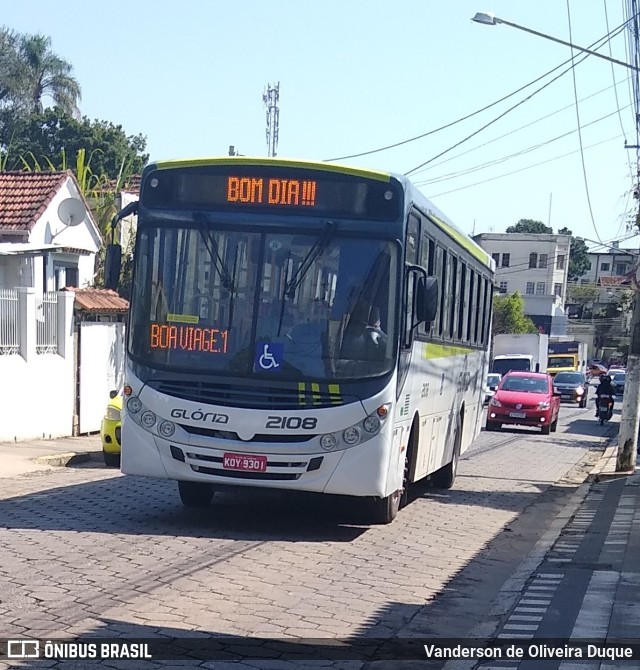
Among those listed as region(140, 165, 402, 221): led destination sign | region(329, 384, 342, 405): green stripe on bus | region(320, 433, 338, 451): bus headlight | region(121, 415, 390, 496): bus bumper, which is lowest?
region(121, 415, 390, 496): bus bumper

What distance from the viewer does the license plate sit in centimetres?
1059

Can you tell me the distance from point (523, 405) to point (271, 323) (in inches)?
911

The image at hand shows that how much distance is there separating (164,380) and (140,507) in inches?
89.1

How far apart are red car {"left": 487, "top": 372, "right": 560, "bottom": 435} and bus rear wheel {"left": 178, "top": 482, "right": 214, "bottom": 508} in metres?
21.4

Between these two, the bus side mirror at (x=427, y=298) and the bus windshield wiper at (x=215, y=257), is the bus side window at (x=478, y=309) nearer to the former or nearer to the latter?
the bus side mirror at (x=427, y=298)

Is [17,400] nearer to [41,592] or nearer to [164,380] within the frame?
[164,380]

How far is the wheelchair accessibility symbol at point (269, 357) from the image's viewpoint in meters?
10.6

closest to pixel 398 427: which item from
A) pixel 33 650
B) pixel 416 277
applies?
pixel 416 277

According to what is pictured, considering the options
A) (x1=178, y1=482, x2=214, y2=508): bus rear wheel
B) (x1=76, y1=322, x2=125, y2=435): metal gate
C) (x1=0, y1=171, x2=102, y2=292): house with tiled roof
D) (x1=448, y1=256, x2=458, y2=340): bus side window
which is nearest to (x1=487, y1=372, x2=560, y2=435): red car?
(x1=0, y1=171, x2=102, y2=292): house with tiled roof

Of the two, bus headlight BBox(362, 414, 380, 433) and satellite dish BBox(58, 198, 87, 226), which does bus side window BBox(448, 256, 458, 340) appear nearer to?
bus headlight BBox(362, 414, 380, 433)

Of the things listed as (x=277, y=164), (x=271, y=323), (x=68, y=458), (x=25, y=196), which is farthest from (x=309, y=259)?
(x=25, y=196)

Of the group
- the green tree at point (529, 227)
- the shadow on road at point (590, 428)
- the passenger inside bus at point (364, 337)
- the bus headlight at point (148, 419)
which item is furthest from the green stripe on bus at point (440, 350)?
the green tree at point (529, 227)

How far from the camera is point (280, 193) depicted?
10922 mm

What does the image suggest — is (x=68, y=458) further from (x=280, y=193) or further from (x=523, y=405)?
(x=523, y=405)
